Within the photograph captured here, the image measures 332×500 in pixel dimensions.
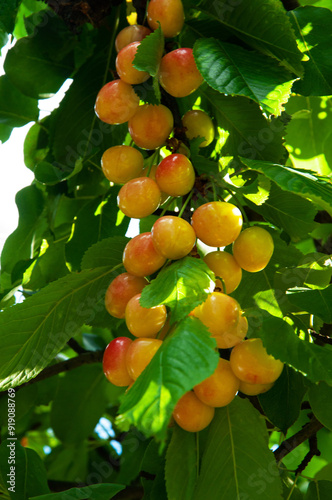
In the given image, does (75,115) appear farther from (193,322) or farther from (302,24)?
(193,322)

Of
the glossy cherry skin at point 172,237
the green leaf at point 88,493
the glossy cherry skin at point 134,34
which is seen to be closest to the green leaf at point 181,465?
the green leaf at point 88,493

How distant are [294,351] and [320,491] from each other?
1.09 ft

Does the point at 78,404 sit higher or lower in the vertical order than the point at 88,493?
lower

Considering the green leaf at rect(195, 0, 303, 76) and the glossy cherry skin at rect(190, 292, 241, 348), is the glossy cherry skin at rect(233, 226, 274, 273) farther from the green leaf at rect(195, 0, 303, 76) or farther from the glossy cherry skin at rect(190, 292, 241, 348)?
the green leaf at rect(195, 0, 303, 76)

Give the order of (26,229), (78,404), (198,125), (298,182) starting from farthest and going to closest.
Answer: (78,404) < (26,229) < (198,125) < (298,182)

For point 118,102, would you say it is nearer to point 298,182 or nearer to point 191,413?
point 298,182

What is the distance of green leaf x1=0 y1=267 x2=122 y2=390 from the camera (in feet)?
2.15

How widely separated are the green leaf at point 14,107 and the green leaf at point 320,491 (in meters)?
0.86

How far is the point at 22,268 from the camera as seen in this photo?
1.00 metres

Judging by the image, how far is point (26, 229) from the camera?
1095mm

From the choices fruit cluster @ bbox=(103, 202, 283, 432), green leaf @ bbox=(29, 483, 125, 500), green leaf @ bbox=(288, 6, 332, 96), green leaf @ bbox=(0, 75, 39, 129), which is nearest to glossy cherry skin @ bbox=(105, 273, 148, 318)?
fruit cluster @ bbox=(103, 202, 283, 432)

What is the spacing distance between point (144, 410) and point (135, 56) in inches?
15.8

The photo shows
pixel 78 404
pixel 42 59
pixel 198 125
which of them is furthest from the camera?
pixel 78 404

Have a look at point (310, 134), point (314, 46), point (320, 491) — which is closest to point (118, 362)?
point (320, 491)
